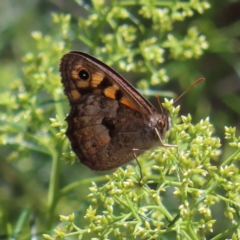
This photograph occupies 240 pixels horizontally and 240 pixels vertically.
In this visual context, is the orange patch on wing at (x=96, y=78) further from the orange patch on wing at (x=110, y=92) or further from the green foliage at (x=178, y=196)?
the green foliage at (x=178, y=196)

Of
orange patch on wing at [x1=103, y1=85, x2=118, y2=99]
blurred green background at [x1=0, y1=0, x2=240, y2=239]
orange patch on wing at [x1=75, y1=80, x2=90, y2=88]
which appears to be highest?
orange patch on wing at [x1=75, y1=80, x2=90, y2=88]

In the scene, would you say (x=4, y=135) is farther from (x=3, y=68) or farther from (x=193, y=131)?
(x=3, y=68)

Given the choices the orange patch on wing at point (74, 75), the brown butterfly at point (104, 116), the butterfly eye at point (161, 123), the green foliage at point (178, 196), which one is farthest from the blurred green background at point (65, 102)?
the green foliage at point (178, 196)

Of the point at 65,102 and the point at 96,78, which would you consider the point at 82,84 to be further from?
the point at 65,102

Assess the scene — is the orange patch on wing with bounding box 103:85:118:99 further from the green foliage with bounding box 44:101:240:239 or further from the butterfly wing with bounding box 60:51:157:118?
the green foliage with bounding box 44:101:240:239

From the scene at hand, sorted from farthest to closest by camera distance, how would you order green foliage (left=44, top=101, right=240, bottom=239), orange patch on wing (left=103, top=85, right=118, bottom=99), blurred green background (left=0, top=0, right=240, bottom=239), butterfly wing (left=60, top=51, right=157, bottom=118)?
blurred green background (left=0, top=0, right=240, bottom=239)
orange patch on wing (left=103, top=85, right=118, bottom=99)
butterfly wing (left=60, top=51, right=157, bottom=118)
green foliage (left=44, top=101, right=240, bottom=239)

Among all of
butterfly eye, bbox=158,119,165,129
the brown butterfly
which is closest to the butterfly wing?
the brown butterfly

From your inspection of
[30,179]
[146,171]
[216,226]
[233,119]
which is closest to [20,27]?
[30,179]
